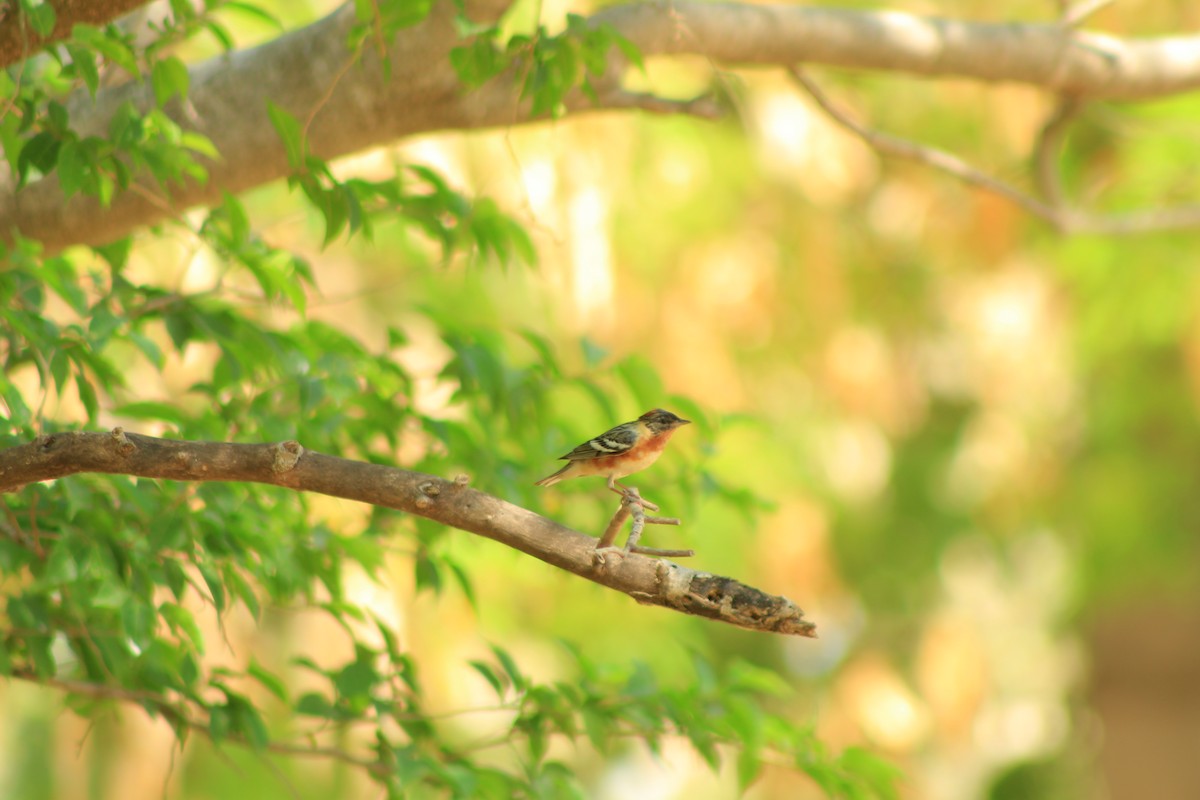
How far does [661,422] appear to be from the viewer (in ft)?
7.73

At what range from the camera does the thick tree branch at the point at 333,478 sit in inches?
85.1

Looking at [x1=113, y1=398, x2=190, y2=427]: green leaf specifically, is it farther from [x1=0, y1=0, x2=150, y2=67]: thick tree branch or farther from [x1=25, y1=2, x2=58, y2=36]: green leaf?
[x1=25, y1=2, x2=58, y2=36]: green leaf

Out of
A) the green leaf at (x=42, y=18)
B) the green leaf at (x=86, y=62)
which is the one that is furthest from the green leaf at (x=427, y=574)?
the green leaf at (x=42, y=18)

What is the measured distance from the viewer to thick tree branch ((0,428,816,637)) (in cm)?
216

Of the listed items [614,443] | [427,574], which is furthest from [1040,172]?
[614,443]

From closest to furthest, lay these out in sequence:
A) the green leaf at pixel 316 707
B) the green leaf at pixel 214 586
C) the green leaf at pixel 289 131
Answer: the green leaf at pixel 289 131, the green leaf at pixel 214 586, the green leaf at pixel 316 707

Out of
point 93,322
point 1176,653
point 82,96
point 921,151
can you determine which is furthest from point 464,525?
point 1176,653

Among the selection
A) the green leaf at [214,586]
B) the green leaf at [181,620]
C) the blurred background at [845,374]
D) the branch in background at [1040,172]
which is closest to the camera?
the green leaf at [214,586]

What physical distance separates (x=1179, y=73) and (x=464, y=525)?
391 cm

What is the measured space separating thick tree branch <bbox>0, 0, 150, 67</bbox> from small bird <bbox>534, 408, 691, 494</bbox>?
1427mm

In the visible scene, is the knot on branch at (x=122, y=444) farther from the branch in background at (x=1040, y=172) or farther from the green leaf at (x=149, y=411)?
the branch in background at (x=1040, y=172)

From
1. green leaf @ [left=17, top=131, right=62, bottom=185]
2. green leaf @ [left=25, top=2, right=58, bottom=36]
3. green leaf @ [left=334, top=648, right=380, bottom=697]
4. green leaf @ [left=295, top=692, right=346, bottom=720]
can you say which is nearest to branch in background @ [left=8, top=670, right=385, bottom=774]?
green leaf @ [left=295, top=692, right=346, bottom=720]

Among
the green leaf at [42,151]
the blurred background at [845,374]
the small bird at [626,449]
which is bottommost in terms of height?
the small bird at [626,449]

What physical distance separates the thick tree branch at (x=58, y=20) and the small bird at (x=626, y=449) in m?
1.43
